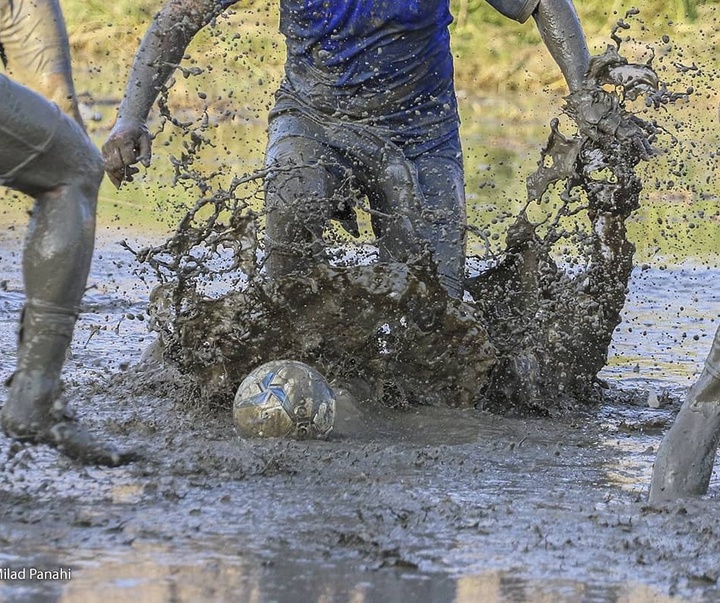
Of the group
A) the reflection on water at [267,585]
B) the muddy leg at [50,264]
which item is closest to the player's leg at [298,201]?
the muddy leg at [50,264]

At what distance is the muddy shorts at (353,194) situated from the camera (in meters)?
6.51

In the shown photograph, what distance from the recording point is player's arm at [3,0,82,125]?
548 cm

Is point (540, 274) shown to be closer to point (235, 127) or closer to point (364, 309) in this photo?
point (364, 309)

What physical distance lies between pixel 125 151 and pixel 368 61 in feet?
4.09

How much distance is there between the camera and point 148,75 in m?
6.53

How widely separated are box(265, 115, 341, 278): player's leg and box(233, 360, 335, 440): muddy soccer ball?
71 cm

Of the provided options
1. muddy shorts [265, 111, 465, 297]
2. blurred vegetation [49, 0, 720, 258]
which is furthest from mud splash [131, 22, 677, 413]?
blurred vegetation [49, 0, 720, 258]

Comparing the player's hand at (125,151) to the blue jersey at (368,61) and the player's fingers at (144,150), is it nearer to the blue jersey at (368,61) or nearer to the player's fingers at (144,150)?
the player's fingers at (144,150)

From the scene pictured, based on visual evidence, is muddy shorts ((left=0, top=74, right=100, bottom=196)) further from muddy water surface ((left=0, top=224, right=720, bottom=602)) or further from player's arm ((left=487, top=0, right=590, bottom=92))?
player's arm ((left=487, top=0, right=590, bottom=92))

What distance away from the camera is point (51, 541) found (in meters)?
4.20

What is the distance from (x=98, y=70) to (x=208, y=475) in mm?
20251

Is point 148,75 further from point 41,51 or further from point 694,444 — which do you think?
point 694,444

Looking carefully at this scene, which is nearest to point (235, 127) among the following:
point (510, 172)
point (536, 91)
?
point (510, 172)

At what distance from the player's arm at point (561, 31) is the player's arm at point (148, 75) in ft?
4.41
